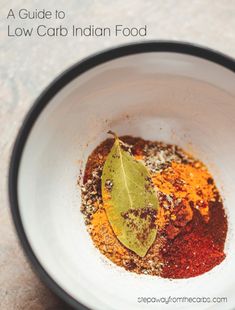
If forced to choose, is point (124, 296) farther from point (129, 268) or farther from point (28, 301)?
point (28, 301)

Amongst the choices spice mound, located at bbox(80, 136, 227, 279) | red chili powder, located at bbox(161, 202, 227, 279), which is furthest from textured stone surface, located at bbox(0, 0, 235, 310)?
red chili powder, located at bbox(161, 202, 227, 279)

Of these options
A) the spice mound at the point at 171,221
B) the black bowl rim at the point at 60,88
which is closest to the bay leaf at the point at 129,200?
the spice mound at the point at 171,221

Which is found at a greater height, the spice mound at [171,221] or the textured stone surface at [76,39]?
the textured stone surface at [76,39]

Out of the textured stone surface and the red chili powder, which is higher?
the textured stone surface

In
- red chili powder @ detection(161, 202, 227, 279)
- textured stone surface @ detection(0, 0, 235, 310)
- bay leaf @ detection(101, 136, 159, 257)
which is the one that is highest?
textured stone surface @ detection(0, 0, 235, 310)

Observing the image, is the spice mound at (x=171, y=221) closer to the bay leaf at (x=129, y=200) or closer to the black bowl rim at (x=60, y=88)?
the bay leaf at (x=129, y=200)

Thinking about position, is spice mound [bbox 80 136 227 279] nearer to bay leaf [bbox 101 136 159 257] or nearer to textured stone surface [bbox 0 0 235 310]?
bay leaf [bbox 101 136 159 257]
